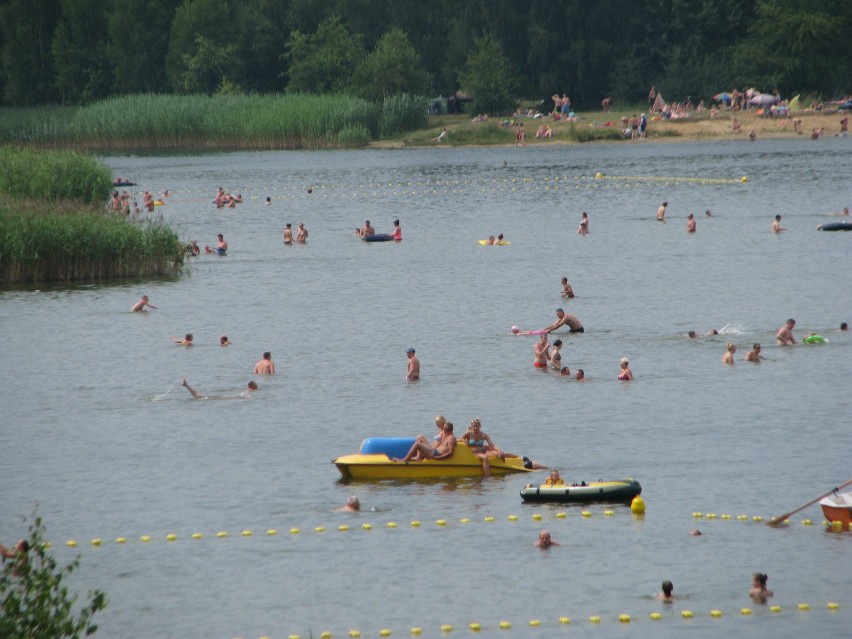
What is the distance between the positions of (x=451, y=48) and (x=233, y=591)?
373 ft

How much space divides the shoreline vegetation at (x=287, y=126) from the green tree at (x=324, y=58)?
7.58 meters

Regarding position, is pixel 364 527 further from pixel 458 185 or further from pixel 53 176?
pixel 458 185

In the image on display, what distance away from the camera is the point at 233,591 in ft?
82.8

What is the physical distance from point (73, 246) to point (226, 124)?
2751 inches

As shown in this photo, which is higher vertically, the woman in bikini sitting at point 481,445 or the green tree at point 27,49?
the green tree at point 27,49

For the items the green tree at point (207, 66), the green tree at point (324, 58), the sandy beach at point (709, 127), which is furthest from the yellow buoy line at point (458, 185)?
the green tree at point (207, 66)

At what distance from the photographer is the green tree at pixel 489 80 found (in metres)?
124

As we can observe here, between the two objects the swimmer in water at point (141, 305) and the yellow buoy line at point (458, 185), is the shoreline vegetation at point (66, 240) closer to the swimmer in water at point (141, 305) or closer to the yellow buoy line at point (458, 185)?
the swimmer in water at point (141, 305)

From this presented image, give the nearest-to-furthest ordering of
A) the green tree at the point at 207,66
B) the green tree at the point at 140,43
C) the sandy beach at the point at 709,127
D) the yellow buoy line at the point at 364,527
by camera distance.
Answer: the yellow buoy line at the point at 364,527
the sandy beach at the point at 709,127
the green tree at the point at 207,66
the green tree at the point at 140,43

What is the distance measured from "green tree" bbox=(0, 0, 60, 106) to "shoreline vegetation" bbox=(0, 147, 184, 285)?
9465 centimetres

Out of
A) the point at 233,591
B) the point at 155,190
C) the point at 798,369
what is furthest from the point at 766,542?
the point at 155,190

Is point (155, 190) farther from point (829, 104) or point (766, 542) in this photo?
point (766, 542)

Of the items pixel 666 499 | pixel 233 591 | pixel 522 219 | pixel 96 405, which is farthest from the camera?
pixel 522 219

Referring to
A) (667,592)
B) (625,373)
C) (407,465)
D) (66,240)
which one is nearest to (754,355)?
(625,373)
